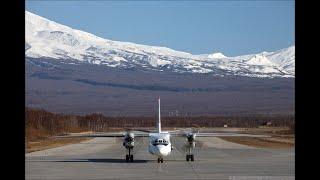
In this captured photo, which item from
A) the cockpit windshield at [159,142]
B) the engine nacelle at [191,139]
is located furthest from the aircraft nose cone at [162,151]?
the engine nacelle at [191,139]

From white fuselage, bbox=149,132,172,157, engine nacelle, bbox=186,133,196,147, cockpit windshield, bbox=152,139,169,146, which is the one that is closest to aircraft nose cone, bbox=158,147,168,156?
white fuselage, bbox=149,132,172,157

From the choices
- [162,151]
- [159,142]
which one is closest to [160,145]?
[159,142]

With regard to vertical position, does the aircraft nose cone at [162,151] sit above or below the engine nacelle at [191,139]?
below

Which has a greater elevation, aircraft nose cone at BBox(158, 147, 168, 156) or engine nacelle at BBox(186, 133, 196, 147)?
engine nacelle at BBox(186, 133, 196, 147)

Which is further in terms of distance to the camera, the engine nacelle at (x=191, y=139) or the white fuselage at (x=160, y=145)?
the engine nacelle at (x=191, y=139)

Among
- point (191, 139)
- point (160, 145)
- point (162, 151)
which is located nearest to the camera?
point (160, 145)

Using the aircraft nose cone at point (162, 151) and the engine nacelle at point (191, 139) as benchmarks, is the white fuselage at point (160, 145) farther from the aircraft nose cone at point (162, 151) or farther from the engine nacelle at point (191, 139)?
the engine nacelle at point (191, 139)

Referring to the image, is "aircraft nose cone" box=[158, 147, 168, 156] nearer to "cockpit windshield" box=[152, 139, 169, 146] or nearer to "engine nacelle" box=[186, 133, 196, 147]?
"cockpit windshield" box=[152, 139, 169, 146]

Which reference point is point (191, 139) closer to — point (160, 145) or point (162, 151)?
point (162, 151)

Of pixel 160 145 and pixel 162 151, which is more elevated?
pixel 160 145
